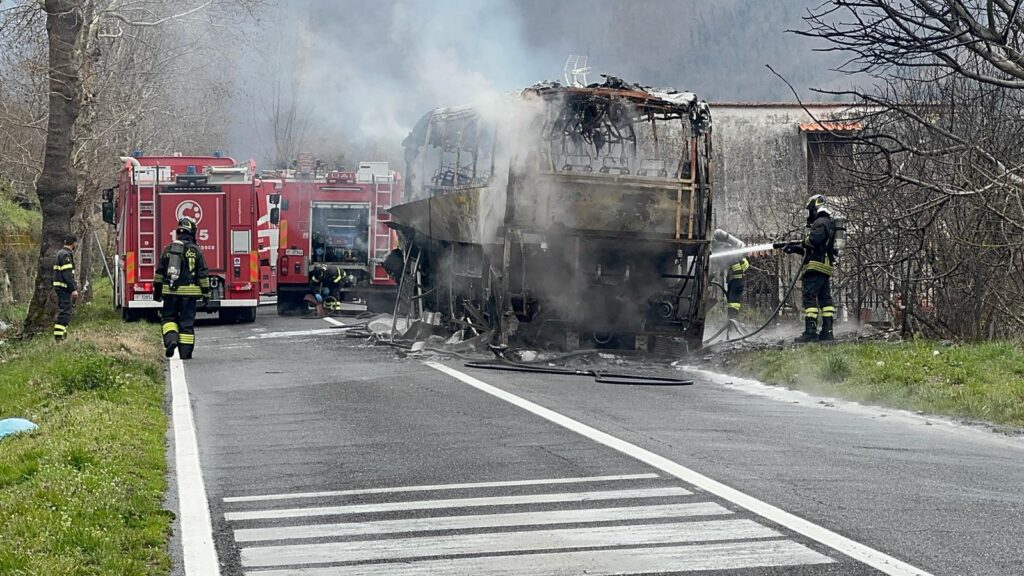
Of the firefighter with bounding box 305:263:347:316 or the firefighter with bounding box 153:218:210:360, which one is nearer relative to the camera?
the firefighter with bounding box 153:218:210:360

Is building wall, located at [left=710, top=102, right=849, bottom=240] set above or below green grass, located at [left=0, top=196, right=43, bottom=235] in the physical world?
above

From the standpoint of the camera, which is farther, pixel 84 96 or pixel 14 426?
pixel 84 96

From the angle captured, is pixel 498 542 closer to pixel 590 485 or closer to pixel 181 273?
pixel 590 485

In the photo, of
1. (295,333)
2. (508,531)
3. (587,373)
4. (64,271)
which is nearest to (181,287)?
(64,271)

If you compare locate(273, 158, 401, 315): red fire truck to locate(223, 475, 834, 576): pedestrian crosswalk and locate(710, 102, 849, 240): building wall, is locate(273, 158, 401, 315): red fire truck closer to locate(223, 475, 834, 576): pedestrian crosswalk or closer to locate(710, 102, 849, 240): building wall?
locate(710, 102, 849, 240): building wall

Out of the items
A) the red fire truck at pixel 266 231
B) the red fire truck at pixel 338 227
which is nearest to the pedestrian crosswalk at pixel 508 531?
the red fire truck at pixel 266 231

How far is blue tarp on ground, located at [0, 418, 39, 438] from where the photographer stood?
32.3 ft

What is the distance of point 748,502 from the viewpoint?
673 centimetres

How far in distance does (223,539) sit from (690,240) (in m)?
9.86

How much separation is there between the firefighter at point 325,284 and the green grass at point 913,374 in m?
13.3

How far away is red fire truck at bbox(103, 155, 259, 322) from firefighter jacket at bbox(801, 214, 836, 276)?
11768 millimetres

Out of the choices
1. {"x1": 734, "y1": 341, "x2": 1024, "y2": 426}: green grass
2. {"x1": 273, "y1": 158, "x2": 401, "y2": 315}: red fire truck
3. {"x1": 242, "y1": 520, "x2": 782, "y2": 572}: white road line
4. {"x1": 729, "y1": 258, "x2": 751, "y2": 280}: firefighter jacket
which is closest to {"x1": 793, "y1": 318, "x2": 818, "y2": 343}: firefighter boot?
{"x1": 734, "y1": 341, "x2": 1024, "y2": 426}: green grass

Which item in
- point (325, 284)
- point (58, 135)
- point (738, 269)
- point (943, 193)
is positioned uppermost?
point (58, 135)

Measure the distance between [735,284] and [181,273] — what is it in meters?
9.67
